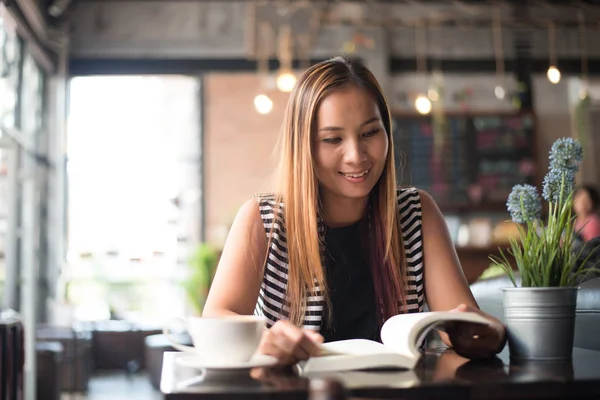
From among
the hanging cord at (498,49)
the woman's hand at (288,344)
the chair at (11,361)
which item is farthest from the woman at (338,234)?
the hanging cord at (498,49)

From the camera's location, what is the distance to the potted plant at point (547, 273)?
1.23 metres

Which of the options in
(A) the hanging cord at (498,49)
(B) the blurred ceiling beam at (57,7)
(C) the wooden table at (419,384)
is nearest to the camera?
(C) the wooden table at (419,384)

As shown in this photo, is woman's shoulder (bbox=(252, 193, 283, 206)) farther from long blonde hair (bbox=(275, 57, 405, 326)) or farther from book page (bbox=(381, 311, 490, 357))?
book page (bbox=(381, 311, 490, 357))

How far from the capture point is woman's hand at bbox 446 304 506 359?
1222 millimetres

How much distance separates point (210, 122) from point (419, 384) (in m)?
7.57

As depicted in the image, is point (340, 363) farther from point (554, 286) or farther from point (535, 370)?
point (554, 286)

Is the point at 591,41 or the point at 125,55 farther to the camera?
the point at 591,41

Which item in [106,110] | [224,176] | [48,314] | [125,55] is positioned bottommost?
[48,314]

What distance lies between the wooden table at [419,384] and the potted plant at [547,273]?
106mm

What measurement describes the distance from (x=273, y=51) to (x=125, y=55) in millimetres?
1516

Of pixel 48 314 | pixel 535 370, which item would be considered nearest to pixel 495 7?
pixel 48 314

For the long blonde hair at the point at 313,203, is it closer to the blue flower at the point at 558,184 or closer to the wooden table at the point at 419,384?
the blue flower at the point at 558,184

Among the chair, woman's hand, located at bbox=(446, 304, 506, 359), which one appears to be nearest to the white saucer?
woman's hand, located at bbox=(446, 304, 506, 359)

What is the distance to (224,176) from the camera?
8.38 m
